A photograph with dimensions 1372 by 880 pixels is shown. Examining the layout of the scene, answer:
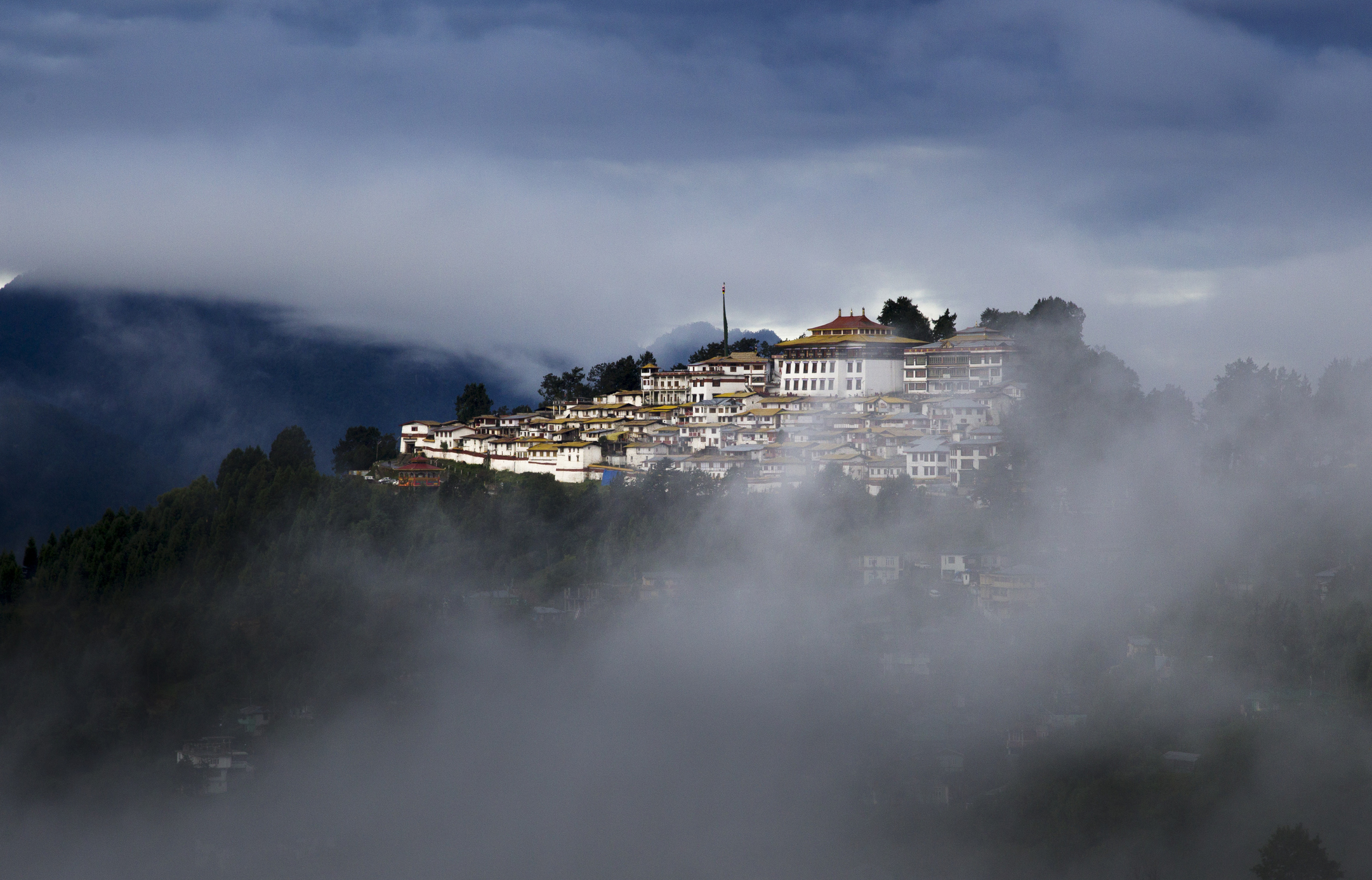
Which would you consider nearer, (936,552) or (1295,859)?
(1295,859)

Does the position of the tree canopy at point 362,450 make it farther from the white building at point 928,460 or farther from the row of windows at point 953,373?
the white building at point 928,460

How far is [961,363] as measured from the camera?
2652 cm

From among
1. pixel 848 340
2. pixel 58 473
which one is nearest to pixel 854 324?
pixel 848 340

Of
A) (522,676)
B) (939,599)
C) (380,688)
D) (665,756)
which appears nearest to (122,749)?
(380,688)

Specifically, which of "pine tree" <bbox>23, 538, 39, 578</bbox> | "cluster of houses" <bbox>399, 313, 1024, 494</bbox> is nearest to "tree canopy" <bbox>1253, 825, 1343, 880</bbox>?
"cluster of houses" <bbox>399, 313, 1024, 494</bbox>

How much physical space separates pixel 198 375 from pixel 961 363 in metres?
51.0

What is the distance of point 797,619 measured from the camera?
60.5 ft

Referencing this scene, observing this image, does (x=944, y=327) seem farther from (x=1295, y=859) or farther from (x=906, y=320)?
(x=1295, y=859)

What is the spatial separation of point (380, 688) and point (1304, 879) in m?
15.3

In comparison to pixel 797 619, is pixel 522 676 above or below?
below

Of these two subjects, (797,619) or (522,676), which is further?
(522,676)

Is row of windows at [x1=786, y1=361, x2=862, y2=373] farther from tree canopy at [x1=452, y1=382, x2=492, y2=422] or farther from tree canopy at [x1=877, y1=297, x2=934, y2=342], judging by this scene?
tree canopy at [x1=452, y1=382, x2=492, y2=422]

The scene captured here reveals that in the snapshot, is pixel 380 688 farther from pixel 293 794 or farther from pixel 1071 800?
pixel 1071 800

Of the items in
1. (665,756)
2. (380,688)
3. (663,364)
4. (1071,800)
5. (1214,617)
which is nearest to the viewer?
(1214,617)
